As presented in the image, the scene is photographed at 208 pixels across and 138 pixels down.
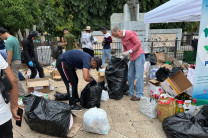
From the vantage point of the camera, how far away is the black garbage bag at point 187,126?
219cm

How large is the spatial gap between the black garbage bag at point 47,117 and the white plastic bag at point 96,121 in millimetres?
315

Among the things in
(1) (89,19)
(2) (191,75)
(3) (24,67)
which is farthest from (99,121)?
(1) (89,19)

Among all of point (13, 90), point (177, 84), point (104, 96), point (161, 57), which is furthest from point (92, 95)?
point (161, 57)

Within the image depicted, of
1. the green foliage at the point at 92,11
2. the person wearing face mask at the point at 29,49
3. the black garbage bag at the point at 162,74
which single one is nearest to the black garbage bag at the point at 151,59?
the black garbage bag at the point at 162,74

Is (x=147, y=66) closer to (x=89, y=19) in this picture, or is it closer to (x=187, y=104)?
(x=187, y=104)

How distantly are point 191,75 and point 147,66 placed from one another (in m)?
1.58

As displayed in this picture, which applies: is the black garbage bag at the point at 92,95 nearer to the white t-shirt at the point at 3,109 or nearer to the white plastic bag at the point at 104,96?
the white plastic bag at the point at 104,96

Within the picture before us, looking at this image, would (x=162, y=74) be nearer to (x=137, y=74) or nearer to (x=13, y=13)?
(x=137, y=74)

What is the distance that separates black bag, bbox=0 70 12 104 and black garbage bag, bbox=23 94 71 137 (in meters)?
1.14

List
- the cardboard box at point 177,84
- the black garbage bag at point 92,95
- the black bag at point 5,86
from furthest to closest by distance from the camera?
the black garbage bag at point 92,95 → the cardboard box at point 177,84 → the black bag at point 5,86

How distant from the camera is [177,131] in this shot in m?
2.27

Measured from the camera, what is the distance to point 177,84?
10.8 ft

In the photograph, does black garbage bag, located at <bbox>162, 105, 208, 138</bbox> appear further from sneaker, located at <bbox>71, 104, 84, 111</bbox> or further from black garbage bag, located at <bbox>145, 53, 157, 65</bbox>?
black garbage bag, located at <bbox>145, 53, 157, 65</bbox>

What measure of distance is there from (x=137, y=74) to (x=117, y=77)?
48 cm
